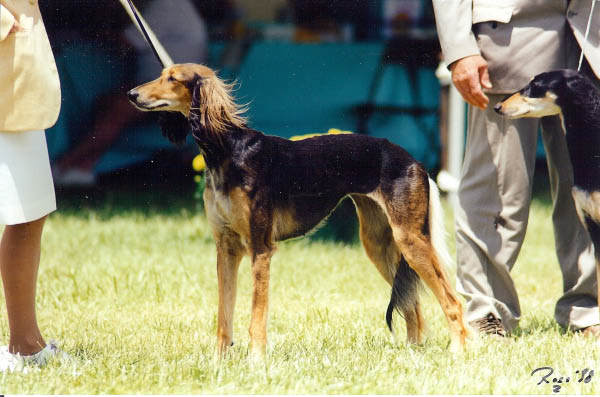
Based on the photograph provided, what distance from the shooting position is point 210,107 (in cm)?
336

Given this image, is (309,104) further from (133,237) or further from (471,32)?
(471,32)

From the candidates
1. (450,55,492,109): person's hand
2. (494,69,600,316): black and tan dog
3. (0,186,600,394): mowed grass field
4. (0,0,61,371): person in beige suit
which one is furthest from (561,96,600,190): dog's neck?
(0,0,61,371): person in beige suit

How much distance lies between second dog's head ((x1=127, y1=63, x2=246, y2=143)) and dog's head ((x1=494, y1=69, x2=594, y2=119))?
121 cm

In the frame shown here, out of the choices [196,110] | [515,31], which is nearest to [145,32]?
[196,110]

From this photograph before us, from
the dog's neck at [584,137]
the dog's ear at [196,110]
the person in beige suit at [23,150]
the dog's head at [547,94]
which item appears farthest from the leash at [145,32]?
the dog's neck at [584,137]

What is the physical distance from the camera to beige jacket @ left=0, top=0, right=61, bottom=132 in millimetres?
3188

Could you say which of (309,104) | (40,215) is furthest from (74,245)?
(40,215)

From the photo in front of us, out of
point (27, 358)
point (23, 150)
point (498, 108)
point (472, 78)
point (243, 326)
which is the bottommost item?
point (243, 326)

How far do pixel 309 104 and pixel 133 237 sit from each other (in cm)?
187

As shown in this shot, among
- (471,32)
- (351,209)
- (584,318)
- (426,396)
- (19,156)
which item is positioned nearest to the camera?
(426,396)

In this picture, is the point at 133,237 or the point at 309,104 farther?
the point at 133,237

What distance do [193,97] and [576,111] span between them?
1.69 meters

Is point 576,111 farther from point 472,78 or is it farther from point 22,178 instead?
point 22,178

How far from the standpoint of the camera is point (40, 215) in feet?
11.0
